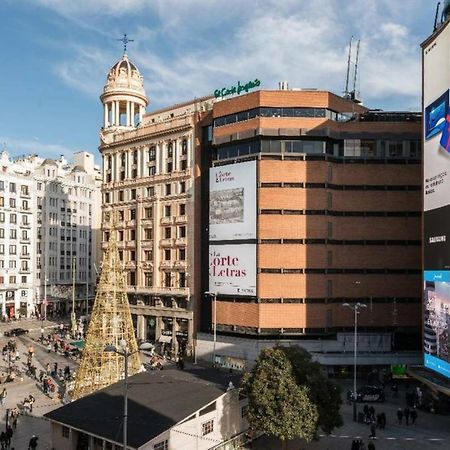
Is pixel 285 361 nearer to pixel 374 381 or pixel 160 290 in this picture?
pixel 374 381

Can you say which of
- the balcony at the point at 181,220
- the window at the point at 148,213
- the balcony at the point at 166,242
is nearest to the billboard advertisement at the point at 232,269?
the balcony at the point at 181,220

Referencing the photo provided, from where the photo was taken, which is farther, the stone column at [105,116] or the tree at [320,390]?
the stone column at [105,116]

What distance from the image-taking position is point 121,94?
90438 mm

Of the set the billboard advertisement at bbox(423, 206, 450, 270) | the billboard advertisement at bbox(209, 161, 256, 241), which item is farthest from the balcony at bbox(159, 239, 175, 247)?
the billboard advertisement at bbox(423, 206, 450, 270)

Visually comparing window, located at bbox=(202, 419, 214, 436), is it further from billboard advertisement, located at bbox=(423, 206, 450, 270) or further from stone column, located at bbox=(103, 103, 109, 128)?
stone column, located at bbox=(103, 103, 109, 128)

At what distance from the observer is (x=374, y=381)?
59.2m

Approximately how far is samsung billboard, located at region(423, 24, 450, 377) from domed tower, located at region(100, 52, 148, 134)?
56414 millimetres

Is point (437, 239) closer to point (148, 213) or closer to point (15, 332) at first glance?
point (148, 213)

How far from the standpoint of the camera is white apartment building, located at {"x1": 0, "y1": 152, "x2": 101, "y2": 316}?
112 meters

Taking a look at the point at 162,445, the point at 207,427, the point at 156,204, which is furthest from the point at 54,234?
the point at 162,445

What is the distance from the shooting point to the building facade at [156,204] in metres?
75.0

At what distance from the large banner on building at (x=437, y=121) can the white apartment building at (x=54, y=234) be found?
7997 centimetres

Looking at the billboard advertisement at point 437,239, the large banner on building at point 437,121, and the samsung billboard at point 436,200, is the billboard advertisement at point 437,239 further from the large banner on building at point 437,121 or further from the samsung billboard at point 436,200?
the large banner on building at point 437,121

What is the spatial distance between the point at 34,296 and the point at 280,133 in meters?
77.2
